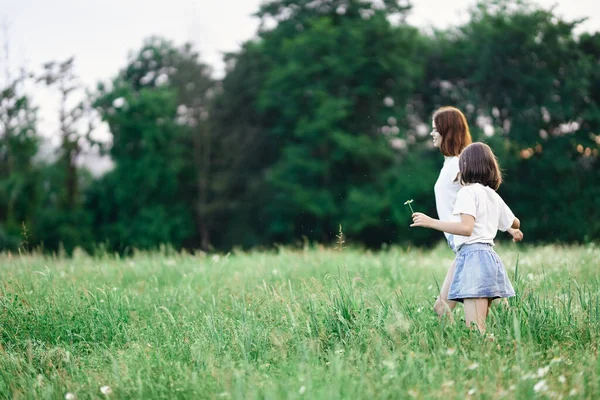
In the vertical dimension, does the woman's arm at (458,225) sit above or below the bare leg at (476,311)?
above

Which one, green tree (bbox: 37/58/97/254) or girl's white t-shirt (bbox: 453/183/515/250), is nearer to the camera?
girl's white t-shirt (bbox: 453/183/515/250)

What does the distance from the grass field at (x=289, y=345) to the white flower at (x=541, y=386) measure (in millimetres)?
20

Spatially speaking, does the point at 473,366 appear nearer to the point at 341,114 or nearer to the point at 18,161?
the point at 341,114

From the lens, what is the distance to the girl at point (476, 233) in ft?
13.8

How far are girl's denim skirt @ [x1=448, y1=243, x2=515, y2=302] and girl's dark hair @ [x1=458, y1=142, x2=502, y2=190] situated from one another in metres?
0.46

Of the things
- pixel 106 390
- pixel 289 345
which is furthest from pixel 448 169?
pixel 106 390

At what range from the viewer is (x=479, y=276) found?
167 inches

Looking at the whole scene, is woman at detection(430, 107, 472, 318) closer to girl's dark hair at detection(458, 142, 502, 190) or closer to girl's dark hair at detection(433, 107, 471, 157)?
girl's dark hair at detection(433, 107, 471, 157)

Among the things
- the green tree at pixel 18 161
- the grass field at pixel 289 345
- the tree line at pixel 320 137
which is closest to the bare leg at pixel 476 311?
the grass field at pixel 289 345

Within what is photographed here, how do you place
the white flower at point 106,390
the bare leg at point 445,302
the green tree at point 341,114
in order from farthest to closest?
the green tree at point 341,114 < the bare leg at point 445,302 < the white flower at point 106,390

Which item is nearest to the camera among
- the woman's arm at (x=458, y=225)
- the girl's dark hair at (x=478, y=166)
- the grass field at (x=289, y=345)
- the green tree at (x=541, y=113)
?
the grass field at (x=289, y=345)

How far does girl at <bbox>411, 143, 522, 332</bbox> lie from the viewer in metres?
4.21

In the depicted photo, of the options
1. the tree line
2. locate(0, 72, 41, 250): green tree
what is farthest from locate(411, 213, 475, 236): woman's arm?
locate(0, 72, 41, 250): green tree

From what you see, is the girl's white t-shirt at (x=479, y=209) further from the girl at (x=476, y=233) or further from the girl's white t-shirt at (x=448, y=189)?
the girl's white t-shirt at (x=448, y=189)
